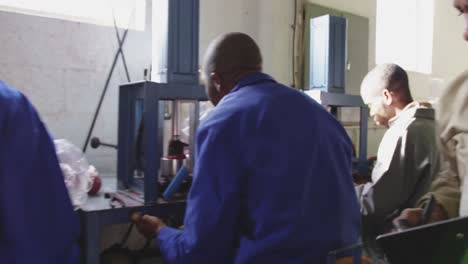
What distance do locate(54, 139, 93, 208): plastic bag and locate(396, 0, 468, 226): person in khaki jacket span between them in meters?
1.09

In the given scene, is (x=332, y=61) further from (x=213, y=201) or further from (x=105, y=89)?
(x=213, y=201)

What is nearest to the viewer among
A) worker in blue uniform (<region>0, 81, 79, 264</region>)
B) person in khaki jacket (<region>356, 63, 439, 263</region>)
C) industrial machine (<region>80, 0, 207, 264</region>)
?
worker in blue uniform (<region>0, 81, 79, 264</region>)

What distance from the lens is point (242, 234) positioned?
116 cm

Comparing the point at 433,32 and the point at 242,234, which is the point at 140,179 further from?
the point at 433,32

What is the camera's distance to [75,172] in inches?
61.1

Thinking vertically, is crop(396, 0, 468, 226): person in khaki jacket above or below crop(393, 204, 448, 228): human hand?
above

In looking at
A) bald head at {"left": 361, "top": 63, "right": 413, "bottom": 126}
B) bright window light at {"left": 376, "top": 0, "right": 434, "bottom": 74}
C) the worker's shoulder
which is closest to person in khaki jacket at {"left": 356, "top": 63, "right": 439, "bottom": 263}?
bald head at {"left": 361, "top": 63, "right": 413, "bottom": 126}

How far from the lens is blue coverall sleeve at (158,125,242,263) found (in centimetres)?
109

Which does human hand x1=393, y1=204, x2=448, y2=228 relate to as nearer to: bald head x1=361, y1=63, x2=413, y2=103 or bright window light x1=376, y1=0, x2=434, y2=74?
bald head x1=361, y1=63, x2=413, y2=103

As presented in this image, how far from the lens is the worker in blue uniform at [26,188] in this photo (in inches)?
38.9

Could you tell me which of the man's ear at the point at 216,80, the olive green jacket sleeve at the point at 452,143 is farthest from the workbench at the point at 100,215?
the olive green jacket sleeve at the point at 452,143

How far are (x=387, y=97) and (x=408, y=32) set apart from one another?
2.50 meters

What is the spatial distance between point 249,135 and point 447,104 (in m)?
0.63

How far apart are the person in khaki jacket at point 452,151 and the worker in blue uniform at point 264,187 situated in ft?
1.00
